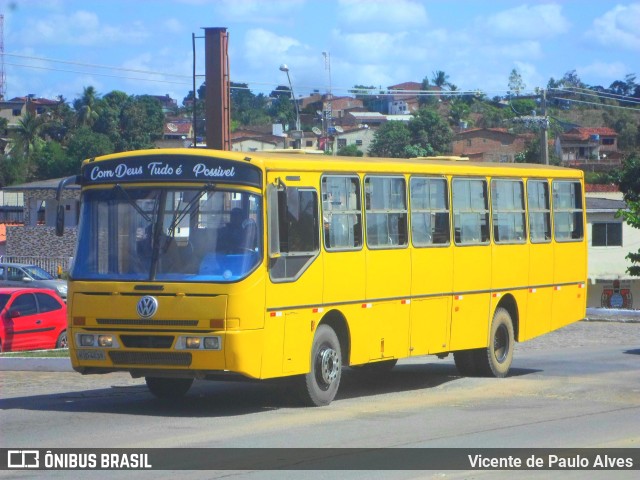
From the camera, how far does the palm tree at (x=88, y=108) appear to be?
10125 cm

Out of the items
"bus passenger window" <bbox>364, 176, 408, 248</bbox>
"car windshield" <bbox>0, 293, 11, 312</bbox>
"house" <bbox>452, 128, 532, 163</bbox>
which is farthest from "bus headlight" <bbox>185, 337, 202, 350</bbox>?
"house" <bbox>452, 128, 532, 163</bbox>

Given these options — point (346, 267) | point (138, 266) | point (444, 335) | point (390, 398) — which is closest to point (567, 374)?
point (444, 335)

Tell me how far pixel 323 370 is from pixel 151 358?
216 cm

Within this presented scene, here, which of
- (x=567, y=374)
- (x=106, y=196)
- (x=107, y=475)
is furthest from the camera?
(x=567, y=374)

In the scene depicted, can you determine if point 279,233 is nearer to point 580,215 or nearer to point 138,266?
point 138,266

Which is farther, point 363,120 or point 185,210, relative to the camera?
point 363,120

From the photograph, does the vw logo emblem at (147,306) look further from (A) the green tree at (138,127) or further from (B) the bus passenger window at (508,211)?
(A) the green tree at (138,127)

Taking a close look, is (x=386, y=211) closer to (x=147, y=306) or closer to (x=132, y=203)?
(x=132, y=203)

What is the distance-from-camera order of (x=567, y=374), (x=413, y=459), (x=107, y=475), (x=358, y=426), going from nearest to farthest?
(x=107, y=475)
(x=413, y=459)
(x=358, y=426)
(x=567, y=374)

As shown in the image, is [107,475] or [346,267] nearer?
[107,475]

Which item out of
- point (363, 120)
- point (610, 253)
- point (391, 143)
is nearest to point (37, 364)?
point (610, 253)

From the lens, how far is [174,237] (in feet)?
42.6

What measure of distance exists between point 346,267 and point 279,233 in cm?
154

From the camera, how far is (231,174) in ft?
42.9
